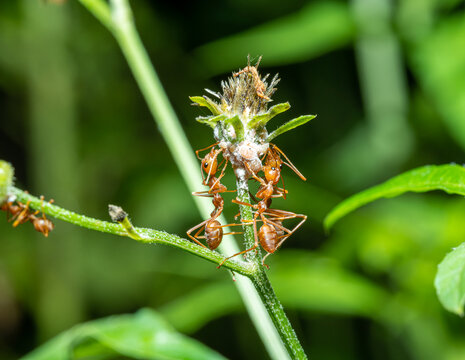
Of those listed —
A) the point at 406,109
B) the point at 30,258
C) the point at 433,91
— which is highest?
the point at 30,258

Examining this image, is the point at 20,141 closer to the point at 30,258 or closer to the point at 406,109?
the point at 30,258

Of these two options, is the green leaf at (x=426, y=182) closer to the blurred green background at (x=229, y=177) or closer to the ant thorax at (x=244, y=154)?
the ant thorax at (x=244, y=154)

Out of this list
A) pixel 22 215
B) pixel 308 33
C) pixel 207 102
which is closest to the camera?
pixel 207 102

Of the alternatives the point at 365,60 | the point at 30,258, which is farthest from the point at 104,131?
the point at 365,60

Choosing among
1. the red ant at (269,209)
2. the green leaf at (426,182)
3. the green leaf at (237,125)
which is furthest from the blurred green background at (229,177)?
the green leaf at (237,125)

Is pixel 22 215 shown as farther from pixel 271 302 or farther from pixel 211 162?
pixel 271 302

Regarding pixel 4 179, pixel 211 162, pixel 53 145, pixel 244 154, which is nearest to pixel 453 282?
pixel 244 154

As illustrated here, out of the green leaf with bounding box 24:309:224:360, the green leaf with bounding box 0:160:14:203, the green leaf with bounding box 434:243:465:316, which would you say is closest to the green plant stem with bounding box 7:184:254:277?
the green leaf with bounding box 0:160:14:203
